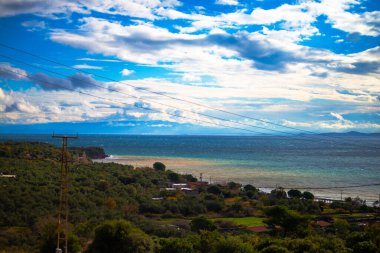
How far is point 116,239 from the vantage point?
14.9 meters

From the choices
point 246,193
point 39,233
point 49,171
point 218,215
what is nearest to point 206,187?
point 246,193

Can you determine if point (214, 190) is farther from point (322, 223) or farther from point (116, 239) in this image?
point (116, 239)

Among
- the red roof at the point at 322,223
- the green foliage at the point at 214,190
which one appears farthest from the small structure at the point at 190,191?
the red roof at the point at 322,223

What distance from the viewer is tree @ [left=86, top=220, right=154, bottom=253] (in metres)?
14.6

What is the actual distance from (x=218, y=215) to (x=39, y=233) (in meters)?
15.7

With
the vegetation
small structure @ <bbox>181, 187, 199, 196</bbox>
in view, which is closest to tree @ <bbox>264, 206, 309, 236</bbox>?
the vegetation

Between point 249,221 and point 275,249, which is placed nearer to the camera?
point 275,249

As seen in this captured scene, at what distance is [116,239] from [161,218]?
13.8 meters

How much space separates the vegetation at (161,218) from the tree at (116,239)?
0.13ft

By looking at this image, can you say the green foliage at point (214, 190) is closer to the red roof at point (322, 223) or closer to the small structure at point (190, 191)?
the small structure at point (190, 191)

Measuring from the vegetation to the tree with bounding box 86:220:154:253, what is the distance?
4 cm

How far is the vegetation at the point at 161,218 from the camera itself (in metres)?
14.9

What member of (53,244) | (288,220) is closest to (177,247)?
(53,244)

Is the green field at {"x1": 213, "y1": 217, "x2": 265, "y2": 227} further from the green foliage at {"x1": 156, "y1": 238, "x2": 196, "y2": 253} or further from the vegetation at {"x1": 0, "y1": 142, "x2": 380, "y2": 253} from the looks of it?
the green foliage at {"x1": 156, "y1": 238, "x2": 196, "y2": 253}
